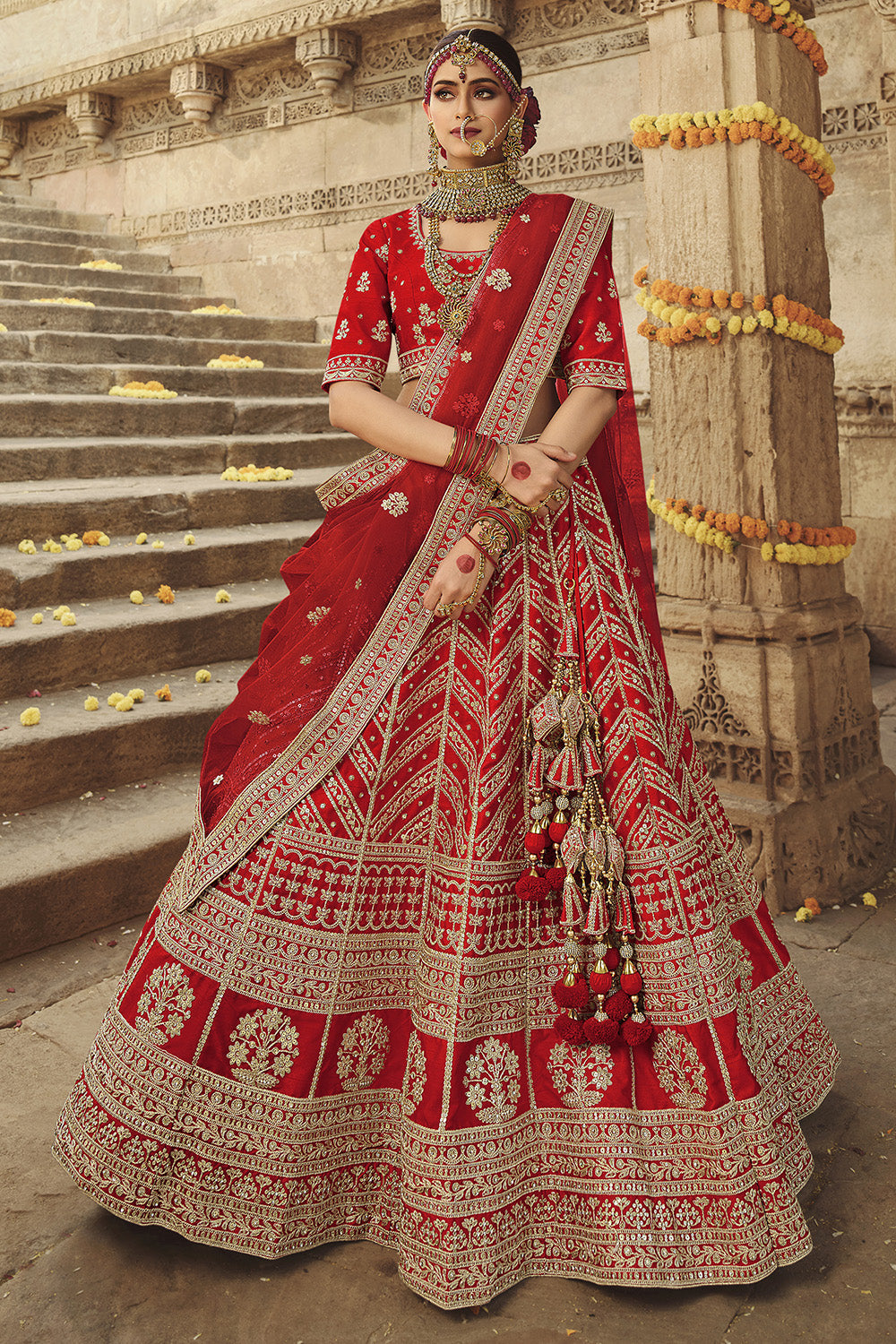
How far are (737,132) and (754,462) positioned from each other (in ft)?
3.22

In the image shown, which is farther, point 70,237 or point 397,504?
point 70,237

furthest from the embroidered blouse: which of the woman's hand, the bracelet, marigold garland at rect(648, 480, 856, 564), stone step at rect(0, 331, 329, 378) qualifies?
stone step at rect(0, 331, 329, 378)

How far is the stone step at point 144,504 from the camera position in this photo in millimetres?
4738

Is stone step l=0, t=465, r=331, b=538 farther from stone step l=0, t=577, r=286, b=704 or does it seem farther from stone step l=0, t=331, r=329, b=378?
stone step l=0, t=331, r=329, b=378

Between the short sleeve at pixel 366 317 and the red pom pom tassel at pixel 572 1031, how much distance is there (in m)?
1.18

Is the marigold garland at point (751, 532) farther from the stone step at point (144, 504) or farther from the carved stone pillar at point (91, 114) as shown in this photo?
the carved stone pillar at point (91, 114)

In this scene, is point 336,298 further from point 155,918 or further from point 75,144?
point 155,918

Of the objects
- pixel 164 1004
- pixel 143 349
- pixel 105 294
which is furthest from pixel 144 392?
pixel 164 1004

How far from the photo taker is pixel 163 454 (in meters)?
5.97

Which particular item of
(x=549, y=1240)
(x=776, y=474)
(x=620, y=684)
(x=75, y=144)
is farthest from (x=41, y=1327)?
(x=75, y=144)

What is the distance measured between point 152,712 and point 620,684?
2.32m

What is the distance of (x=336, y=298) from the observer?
9.04m


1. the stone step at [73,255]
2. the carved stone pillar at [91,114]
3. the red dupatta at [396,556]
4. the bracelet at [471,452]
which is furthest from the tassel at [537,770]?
the carved stone pillar at [91,114]

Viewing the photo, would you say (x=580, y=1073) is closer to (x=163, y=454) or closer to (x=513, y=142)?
(x=513, y=142)
